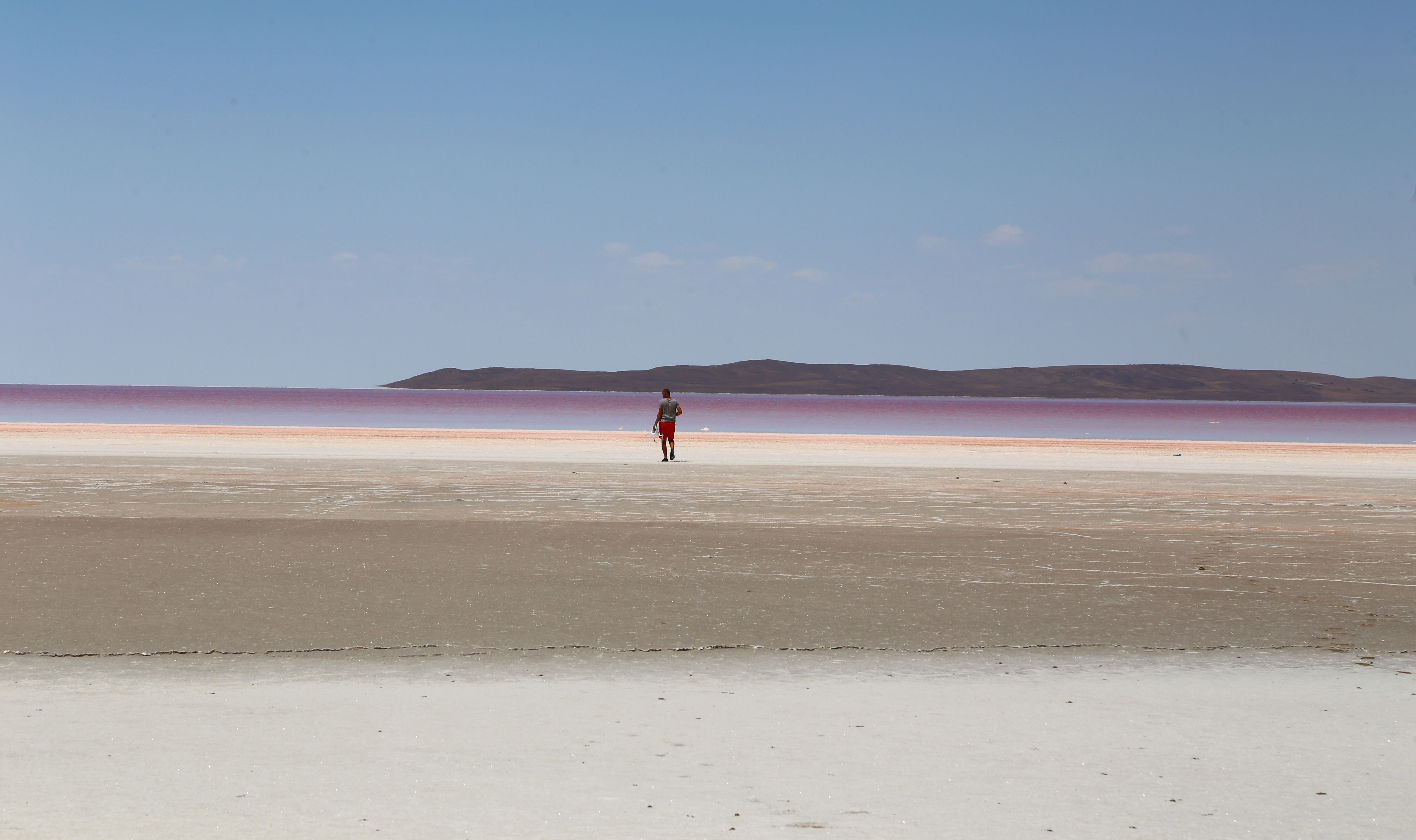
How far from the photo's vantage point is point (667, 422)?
24125 mm

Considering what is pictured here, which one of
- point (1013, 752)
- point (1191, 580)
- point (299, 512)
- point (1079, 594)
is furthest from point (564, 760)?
point (299, 512)

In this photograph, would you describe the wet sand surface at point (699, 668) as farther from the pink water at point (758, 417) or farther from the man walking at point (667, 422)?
the pink water at point (758, 417)

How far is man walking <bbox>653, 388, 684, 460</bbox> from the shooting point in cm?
2383

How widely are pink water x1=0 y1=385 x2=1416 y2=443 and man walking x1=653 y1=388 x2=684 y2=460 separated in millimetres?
20058

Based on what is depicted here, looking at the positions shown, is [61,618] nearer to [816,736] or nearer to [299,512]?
[816,736]

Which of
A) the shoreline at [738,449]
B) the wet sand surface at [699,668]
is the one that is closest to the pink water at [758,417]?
the shoreline at [738,449]

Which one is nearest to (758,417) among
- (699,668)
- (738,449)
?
(738,449)

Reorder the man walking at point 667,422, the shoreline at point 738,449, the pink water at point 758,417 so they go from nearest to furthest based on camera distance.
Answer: the man walking at point 667,422, the shoreline at point 738,449, the pink water at point 758,417

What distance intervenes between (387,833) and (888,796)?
1.71m

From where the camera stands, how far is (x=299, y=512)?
1309 cm

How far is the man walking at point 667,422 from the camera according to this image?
2383cm

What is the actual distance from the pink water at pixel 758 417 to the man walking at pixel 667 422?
65.8 ft

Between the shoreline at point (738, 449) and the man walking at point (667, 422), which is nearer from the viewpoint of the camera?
the man walking at point (667, 422)

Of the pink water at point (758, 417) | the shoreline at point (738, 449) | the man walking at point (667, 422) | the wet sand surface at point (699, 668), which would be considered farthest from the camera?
the pink water at point (758, 417)
